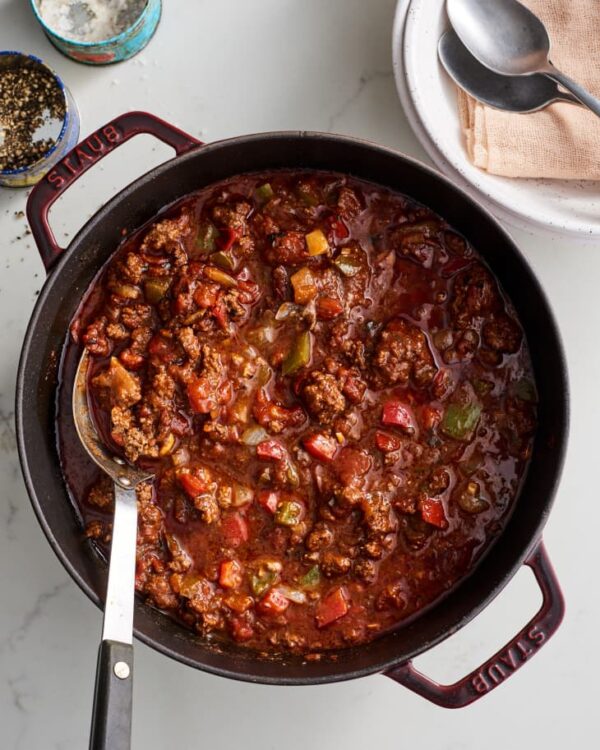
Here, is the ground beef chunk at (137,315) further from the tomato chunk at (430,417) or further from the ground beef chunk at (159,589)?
the tomato chunk at (430,417)

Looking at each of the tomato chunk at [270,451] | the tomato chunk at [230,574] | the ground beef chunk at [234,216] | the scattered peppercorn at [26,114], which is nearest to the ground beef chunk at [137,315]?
the ground beef chunk at [234,216]

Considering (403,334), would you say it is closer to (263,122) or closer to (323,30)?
(263,122)

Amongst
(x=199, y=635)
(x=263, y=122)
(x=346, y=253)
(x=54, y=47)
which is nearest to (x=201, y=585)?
(x=199, y=635)

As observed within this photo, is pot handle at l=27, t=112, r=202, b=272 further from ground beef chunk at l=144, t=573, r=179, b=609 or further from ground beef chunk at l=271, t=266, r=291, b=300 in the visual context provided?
ground beef chunk at l=144, t=573, r=179, b=609

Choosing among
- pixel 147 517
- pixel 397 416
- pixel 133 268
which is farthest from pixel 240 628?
pixel 133 268

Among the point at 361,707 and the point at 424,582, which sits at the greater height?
the point at 424,582

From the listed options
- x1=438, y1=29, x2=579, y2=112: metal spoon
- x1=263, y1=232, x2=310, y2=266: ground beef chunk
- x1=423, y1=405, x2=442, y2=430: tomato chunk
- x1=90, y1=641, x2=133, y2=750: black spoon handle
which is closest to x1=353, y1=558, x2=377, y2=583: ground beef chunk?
x1=423, y1=405, x2=442, y2=430: tomato chunk

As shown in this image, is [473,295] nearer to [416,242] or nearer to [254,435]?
[416,242]
